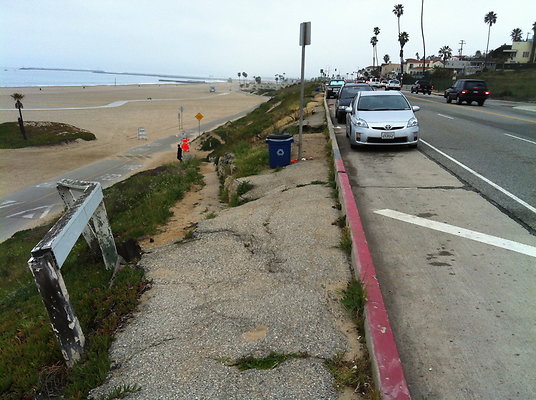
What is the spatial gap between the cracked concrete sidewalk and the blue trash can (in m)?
4.64

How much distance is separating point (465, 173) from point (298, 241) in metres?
5.35

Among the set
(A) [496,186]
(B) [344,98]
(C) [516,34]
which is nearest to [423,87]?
(B) [344,98]

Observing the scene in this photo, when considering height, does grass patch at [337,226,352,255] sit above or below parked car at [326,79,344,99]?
above

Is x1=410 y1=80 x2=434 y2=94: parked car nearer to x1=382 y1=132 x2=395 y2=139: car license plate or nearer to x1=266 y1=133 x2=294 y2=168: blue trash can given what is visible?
x1=382 y1=132 x2=395 y2=139: car license plate

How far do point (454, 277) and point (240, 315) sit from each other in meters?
2.51

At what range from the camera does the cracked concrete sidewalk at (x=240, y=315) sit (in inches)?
119

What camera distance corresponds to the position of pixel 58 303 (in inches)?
130

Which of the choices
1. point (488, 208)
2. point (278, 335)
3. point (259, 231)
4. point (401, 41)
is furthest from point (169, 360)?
point (401, 41)

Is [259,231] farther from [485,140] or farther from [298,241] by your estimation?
[485,140]

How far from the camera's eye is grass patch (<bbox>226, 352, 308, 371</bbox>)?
124 inches

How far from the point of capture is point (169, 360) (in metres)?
3.35

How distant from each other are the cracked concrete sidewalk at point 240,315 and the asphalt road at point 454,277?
60cm

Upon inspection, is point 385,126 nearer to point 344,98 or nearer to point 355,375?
point 344,98

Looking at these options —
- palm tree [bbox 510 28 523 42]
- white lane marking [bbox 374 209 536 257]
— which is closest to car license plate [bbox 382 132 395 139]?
white lane marking [bbox 374 209 536 257]
